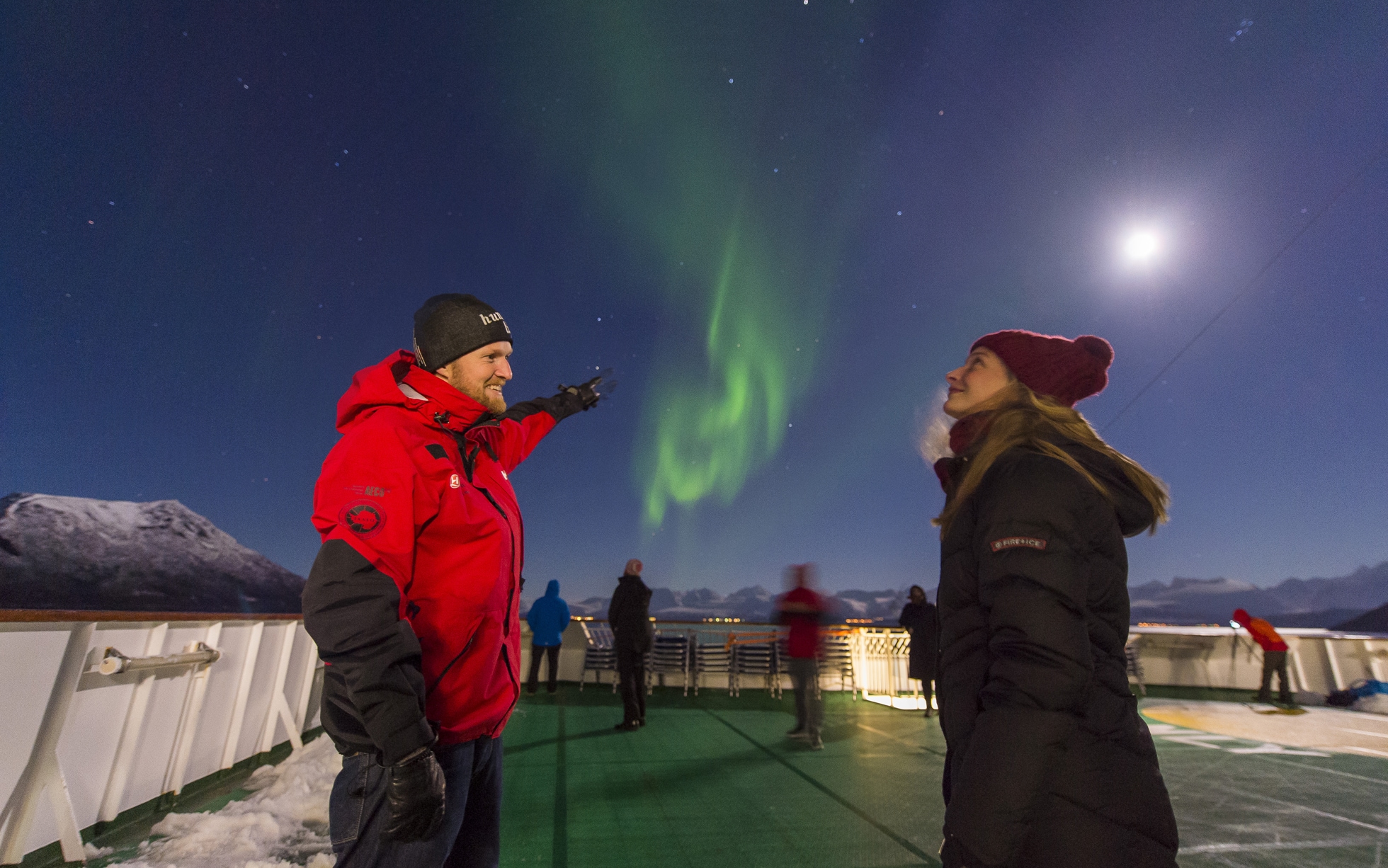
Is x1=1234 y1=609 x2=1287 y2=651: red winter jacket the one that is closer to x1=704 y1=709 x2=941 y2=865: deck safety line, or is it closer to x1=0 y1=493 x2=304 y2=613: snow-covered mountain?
x1=704 y1=709 x2=941 y2=865: deck safety line

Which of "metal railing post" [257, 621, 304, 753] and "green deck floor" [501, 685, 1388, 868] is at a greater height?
"metal railing post" [257, 621, 304, 753]

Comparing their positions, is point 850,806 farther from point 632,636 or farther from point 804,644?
point 632,636

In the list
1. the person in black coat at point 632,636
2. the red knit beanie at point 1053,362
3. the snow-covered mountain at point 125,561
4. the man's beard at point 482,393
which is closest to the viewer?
the red knit beanie at point 1053,362

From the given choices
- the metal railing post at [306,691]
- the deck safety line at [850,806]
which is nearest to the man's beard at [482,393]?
the deck safety line at [850,806]

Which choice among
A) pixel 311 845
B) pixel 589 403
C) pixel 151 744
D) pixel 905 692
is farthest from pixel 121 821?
pixel 905 692

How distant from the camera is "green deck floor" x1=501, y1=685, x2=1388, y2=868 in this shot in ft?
11.4

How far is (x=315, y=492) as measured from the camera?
4.21 feet

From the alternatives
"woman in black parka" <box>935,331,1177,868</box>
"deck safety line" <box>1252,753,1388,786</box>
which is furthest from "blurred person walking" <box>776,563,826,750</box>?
"woman in black parka" <box>935,331,1177,868</box>

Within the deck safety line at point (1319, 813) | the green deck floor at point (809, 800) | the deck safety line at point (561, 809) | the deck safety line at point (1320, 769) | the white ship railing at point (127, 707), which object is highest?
the white ship railing at point (127, 707)

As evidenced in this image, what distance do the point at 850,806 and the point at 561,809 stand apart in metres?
2.02

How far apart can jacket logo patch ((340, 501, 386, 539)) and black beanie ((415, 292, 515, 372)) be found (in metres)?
0.56

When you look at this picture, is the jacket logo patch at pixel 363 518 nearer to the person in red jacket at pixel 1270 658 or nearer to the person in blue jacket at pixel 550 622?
the person in blue jacket at pixel 550 622

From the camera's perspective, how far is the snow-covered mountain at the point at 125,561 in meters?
131

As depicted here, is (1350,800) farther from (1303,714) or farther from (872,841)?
(1303,714)
